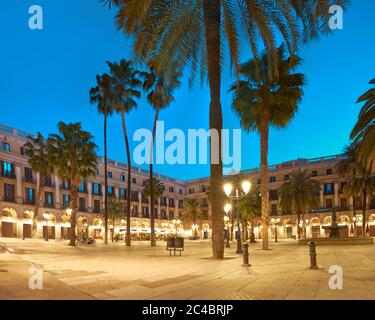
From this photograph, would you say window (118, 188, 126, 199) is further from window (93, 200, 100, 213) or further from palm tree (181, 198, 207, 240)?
palm tree (181, 198, 207, 240)

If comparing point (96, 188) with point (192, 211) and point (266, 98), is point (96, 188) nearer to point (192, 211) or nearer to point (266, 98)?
point (192, 211)

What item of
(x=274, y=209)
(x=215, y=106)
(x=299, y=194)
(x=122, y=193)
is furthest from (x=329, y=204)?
(x=215, y=106)

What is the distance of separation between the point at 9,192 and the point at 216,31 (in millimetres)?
53433

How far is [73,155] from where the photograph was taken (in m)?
40.8

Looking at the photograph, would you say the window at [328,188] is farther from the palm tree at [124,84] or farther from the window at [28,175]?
→ the window at [28,175]

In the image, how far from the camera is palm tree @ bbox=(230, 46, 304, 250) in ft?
92.9

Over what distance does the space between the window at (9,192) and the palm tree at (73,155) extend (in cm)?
2366

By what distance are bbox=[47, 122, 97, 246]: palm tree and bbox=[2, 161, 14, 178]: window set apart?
74.0 feet

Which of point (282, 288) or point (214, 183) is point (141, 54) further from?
point (282, 288)

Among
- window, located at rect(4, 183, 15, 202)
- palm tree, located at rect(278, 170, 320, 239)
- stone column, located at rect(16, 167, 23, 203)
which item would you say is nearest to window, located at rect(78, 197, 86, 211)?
stone column, located at rect(16, 167, 23, 203)

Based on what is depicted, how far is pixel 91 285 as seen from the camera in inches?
414

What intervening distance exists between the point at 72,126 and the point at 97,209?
41509 millimetres

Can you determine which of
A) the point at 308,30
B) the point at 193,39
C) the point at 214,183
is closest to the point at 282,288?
the point at 214,183
